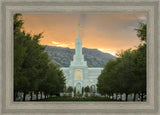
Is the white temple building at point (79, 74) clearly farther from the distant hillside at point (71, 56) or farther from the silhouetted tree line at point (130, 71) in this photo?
the silhouetted tree line at point (130, 71)

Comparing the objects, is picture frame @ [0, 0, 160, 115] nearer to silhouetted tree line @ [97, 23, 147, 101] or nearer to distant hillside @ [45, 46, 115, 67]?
silhouetted tree line @ [97, 23, 147, 101]

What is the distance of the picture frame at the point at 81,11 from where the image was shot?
10555 mm

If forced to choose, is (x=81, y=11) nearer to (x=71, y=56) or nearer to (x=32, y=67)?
(x=71, y=56)

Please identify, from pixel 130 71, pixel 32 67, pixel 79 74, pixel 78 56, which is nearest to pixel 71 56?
pixel 78 56

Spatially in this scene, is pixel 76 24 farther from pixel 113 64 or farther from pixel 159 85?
pixel 159 85

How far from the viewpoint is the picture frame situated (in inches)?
416

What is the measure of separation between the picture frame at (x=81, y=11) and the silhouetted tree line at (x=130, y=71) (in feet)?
2.79

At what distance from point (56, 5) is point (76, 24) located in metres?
2.01

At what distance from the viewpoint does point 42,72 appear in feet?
45.5

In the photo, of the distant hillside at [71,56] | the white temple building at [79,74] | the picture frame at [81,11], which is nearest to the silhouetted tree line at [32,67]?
the distant hillside at [71,56]

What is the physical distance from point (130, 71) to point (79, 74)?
355cm

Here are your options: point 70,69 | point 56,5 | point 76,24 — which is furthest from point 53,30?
point 70,69

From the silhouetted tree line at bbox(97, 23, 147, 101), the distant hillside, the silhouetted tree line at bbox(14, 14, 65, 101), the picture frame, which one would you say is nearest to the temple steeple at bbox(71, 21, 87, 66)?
the distant hillside

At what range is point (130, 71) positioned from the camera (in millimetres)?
12742
